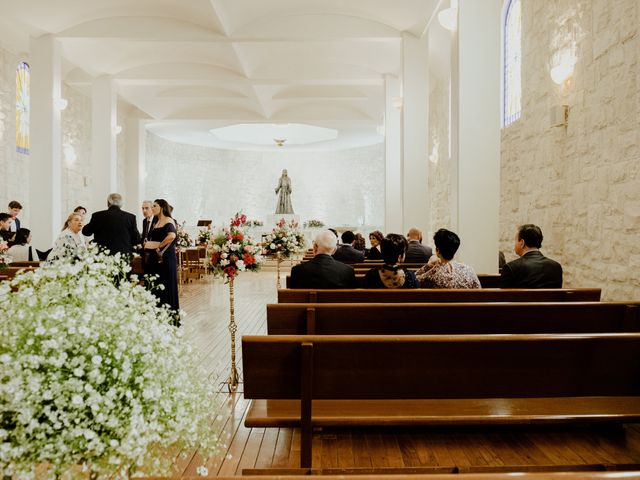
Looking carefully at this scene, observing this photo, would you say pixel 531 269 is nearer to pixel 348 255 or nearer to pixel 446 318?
pixel 446 318

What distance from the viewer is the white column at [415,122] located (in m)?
9.70

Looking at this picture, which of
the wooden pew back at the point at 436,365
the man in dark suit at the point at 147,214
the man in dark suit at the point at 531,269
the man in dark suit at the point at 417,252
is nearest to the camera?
the wooden pew back at the point at 436,365

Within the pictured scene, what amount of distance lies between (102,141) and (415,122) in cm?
677

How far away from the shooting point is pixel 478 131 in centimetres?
595

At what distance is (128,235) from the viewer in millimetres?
6109

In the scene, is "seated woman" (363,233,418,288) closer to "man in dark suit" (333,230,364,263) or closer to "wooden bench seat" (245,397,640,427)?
"wooden bench seat" (245,397,640,427)

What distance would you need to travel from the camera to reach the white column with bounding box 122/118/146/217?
52.6 ft

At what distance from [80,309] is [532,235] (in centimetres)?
385

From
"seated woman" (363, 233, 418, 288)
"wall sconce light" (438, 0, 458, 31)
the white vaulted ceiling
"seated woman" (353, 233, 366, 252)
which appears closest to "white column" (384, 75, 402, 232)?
the white vaulted ceiling

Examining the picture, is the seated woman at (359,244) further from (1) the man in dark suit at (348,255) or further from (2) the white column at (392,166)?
(2) the white column at (392,166)

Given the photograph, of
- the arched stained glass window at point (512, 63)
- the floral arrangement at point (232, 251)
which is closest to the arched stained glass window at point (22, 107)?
the floral arrangement at point (232, 251)

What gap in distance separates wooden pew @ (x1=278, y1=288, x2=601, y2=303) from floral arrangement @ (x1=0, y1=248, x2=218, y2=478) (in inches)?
94.8

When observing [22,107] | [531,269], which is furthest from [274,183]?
[531,269]

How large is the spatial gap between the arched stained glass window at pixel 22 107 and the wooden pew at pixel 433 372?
1040 cm
